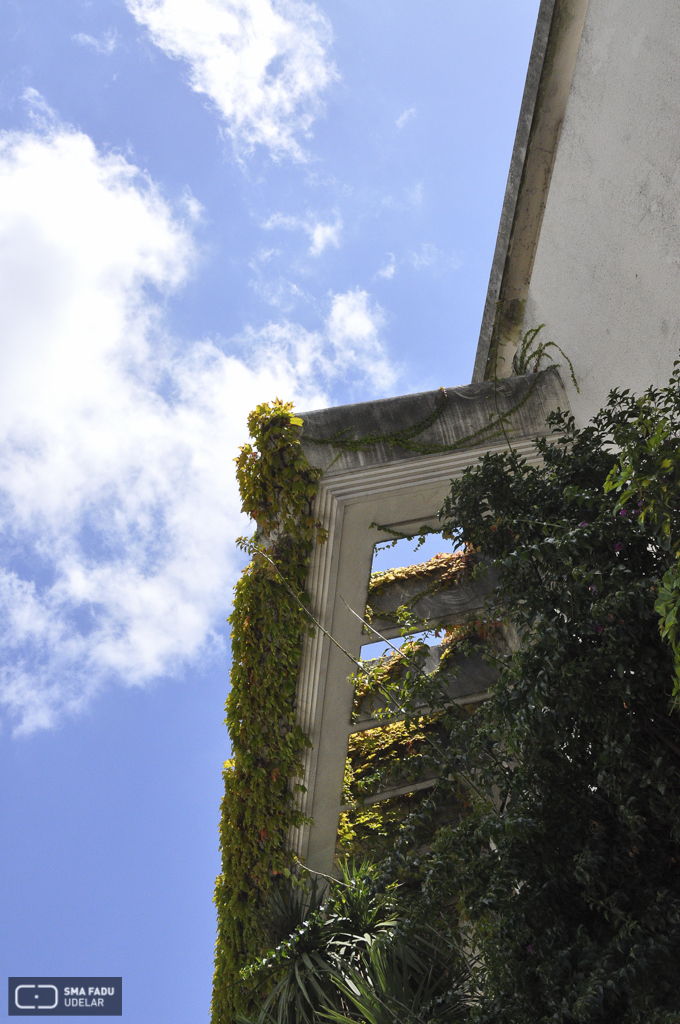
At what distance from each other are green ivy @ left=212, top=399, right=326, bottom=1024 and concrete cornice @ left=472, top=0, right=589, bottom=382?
7.09ft

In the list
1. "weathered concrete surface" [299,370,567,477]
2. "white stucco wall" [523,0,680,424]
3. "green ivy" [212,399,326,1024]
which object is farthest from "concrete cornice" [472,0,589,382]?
"green ivy" [212,399,326,1024]

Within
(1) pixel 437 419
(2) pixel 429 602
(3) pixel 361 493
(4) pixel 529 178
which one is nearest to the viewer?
(3) pixel 361 493

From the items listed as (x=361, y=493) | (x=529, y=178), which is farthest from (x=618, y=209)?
(x=361, y=493)

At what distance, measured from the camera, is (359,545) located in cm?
511

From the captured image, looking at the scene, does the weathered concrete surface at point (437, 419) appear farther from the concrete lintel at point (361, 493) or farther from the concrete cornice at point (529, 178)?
the concrete cornice at point (529, 178)

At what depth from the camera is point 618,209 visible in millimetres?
4633

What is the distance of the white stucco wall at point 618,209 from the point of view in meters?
4.17

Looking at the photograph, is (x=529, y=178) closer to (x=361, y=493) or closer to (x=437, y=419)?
(x=437, y=419)

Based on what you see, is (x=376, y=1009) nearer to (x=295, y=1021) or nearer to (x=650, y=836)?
(x=295, y=1021)

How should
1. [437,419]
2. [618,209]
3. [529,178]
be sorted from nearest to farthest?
[618,209] < [437,419] < [529,178]

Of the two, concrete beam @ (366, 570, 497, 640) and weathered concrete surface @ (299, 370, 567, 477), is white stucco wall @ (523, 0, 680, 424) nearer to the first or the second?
weathered concrete surface @ (299, 370, 567, 477)

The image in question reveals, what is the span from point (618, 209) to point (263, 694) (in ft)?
12.9

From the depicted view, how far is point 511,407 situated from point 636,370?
0.97 m

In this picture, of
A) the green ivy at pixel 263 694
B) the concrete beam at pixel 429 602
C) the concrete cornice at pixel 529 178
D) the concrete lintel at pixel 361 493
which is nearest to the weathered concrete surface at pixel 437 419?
the concrete lintel at pixel 361 493
